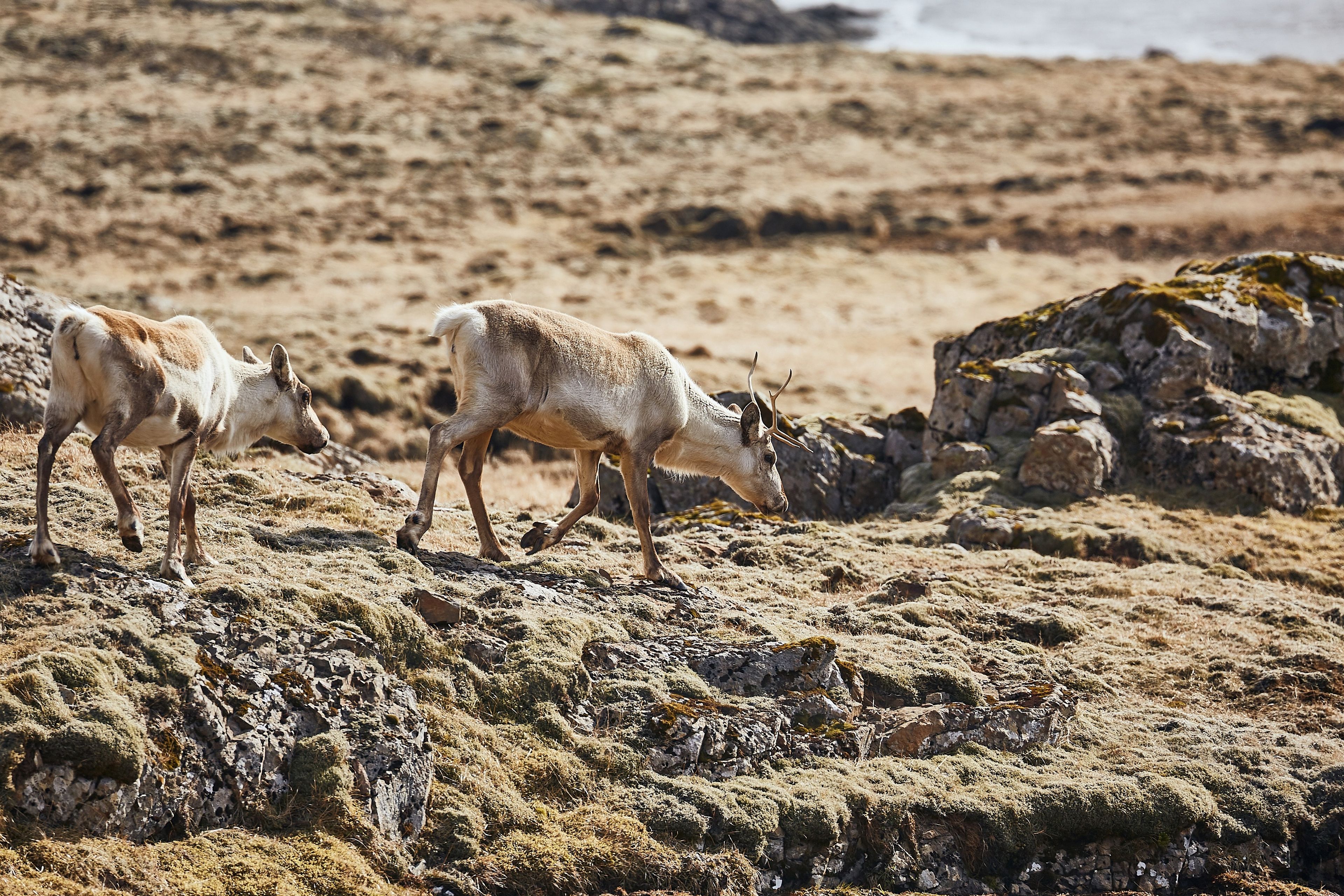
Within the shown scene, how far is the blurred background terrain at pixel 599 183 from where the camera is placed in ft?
131

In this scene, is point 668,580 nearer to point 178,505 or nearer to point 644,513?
point 644,513

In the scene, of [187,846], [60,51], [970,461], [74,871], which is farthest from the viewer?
[60,51]

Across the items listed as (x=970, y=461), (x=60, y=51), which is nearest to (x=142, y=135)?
(x=60, y=51)

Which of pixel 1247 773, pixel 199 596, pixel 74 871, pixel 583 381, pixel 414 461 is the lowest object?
pixel 414 461

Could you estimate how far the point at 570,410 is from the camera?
1195 centimetres

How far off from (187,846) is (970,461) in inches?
564

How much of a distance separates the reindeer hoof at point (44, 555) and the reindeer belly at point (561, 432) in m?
4.32

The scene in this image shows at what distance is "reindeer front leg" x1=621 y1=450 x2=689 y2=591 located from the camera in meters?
12.1

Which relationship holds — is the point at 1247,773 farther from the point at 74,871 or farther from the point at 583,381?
the point at 74,871

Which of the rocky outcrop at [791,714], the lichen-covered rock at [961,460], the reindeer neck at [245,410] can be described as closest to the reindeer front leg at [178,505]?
the reindeer neck at [245,410]

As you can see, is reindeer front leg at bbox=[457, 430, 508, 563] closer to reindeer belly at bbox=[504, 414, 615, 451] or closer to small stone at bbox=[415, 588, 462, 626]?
reindeer belly at bbox=[504, 414, 615, 451]

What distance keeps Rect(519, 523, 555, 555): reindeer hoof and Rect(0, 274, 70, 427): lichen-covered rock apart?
6808 millimetres

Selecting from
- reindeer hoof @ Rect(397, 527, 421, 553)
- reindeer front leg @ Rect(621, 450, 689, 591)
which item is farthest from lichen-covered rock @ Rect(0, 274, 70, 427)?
reindeer front leg @ Rect(621, 450, 689, 591)

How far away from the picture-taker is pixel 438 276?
153 feet
